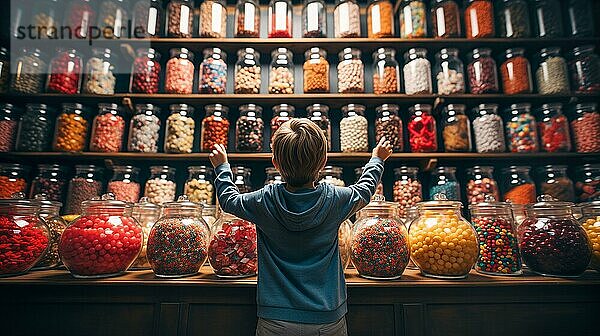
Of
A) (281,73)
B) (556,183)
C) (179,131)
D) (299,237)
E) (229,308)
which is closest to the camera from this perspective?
(299,237)

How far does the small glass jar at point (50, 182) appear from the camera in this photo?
1.88 metres

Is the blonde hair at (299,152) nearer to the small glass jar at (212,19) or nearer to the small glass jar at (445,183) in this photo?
the small glass jar at (445,183)

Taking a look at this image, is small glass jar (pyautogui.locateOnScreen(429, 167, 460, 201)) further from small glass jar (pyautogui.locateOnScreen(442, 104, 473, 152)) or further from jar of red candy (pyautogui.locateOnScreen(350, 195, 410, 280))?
jar of red candy (pyautogui.locateOnScreen(350, 195, 410, 280))

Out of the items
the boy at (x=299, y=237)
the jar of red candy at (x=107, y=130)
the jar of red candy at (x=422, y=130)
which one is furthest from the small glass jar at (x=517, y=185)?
the jar of red candy at (x=107, y=130)

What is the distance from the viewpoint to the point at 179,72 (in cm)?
205

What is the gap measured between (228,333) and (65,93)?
1788 mm

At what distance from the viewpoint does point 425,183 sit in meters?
2.14

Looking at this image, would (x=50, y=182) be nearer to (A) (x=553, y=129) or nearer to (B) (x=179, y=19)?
(B) (x=179, y=19)

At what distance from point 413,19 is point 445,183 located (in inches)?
42.3

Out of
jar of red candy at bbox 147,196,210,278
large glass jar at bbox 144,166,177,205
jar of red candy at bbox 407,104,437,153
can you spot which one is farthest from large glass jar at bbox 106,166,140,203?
jar of red candy at bbox 407,104,437,153

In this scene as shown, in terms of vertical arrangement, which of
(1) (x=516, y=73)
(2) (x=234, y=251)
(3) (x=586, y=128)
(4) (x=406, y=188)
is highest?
(1) (x=516, y=73)

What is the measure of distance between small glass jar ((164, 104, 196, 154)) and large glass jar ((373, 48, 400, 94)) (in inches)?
45.5

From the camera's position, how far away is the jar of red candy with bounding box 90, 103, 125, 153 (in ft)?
6.30

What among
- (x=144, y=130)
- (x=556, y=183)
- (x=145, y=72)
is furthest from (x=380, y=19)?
(x=144, y=130)
